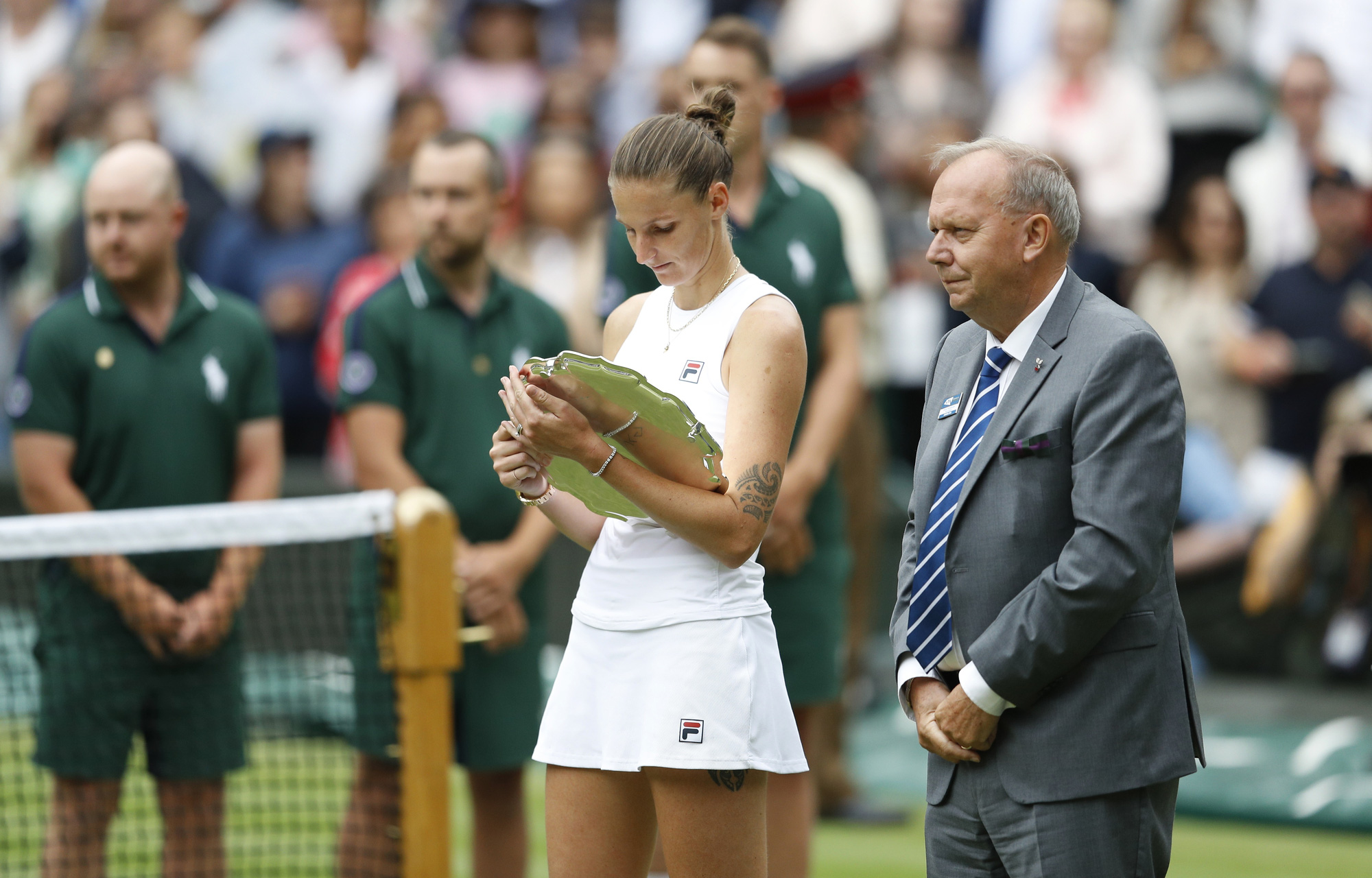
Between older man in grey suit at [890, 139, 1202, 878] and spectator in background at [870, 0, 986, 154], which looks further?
spectator in background at [870, 0, 986, 154]

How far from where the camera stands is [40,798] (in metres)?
5.68

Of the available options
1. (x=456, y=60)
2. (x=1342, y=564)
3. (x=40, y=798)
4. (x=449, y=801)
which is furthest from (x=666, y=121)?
(x=456, y=60)

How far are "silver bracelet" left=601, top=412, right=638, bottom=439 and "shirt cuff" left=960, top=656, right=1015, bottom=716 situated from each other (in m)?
0.83

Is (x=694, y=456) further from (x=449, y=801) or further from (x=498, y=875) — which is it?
(x=498, y=875)

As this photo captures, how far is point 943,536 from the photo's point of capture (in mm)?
3389

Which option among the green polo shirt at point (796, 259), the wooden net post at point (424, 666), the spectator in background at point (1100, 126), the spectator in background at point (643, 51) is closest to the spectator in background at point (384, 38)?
the spectator in background at point (643, 51)

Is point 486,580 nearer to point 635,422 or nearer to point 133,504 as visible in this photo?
point 133,504

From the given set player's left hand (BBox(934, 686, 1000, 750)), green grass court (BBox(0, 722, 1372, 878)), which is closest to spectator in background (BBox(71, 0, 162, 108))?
green grass court (BBox(0, 722, 1372, 878))

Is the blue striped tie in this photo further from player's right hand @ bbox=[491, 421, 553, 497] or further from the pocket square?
player's right hand @ bbox=[491, 421, 553, 497]

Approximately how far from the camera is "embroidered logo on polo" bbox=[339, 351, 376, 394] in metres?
5.36

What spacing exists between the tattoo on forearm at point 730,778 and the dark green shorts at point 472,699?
2093 mm

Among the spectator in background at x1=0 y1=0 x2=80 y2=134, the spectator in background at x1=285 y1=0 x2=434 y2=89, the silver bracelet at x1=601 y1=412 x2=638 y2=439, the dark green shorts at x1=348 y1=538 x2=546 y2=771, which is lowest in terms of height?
the dark green shorts at x1=348 y1=538 x2=546 y2=771

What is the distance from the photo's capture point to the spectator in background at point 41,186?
472 inches

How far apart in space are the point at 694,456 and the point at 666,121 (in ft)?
2.30
